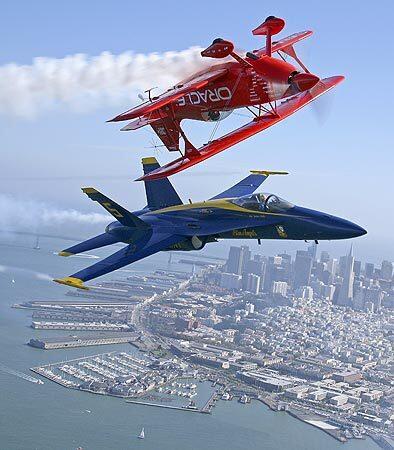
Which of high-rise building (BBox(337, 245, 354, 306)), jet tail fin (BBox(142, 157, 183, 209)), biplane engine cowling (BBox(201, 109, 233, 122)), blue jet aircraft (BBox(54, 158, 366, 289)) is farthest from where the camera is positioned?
high-rise building (BBox(337, 245, 354, 306))

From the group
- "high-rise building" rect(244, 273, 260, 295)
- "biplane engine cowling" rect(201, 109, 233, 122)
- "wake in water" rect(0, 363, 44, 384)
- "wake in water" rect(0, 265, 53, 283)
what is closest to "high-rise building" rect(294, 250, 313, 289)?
"high-rise building" rect(244, 273, 260, 295)

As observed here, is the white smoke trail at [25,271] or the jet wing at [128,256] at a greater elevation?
the jet wing at [128,256]

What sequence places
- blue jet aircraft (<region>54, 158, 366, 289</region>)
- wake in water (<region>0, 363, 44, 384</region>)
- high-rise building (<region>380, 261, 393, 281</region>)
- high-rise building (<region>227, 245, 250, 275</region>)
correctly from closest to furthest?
blue jet aircraft (<region>54, 158, 366, 289</region>) → wake in water (<region>0, 363, 44, 384</region>) → high-rise building (<region>227, 245, 250, 275</region>) → high-rise building (<region>380, 261, 393, 281</region>)

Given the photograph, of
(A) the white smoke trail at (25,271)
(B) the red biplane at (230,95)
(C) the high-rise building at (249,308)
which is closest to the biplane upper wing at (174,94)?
(B) the red biplane at (230,95)

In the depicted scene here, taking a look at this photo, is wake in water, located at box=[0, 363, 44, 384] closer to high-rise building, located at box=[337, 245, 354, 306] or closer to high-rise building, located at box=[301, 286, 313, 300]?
high-rise building, located at box=[301, 286, 313, 300]

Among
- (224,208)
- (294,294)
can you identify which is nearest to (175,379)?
(224,208)

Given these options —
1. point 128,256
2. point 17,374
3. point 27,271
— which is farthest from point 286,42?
point 27,271

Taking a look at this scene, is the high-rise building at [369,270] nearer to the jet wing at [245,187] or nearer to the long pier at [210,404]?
the long pier at [210,404]
